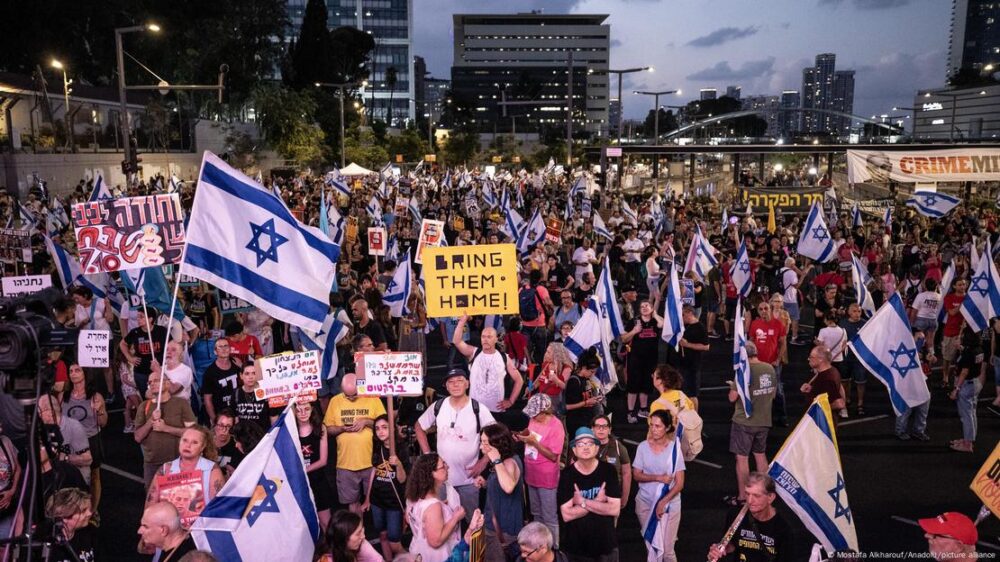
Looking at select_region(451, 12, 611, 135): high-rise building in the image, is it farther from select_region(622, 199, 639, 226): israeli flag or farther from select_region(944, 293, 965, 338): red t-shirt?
select_region(944, 293, 965, 338): red t-shirt

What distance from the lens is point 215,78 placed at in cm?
4972

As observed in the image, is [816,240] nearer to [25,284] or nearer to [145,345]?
[145,345]

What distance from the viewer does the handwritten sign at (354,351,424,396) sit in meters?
6.41

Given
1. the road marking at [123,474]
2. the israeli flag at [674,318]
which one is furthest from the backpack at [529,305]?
the road marking at [123,474]

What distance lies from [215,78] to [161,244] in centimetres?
4511

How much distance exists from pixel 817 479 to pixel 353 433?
3580mm

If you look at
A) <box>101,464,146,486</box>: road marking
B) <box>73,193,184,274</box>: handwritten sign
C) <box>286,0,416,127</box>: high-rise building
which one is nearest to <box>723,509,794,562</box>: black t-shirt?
<box>101,464,146,486</box>: road marking

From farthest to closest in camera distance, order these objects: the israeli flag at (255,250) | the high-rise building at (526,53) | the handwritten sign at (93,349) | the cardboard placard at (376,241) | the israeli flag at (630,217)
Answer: the high-rise building at (526,53)
the israeli flag at (630,217)
the cardboard placard at (376,241)
the handwritten sign at (93,349)
the israeli flag at (255,250)

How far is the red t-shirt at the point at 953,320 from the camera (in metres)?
11.5

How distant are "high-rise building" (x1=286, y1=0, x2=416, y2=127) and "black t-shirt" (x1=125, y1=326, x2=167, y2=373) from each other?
135931 millimetres

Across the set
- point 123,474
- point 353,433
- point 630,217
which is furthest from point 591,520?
point 630,217

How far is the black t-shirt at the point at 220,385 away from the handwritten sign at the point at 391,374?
6.38ft

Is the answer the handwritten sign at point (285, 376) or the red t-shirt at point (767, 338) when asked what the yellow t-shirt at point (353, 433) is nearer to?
the handwritten sign at point (285, 376)

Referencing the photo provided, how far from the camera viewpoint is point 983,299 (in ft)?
34.5
